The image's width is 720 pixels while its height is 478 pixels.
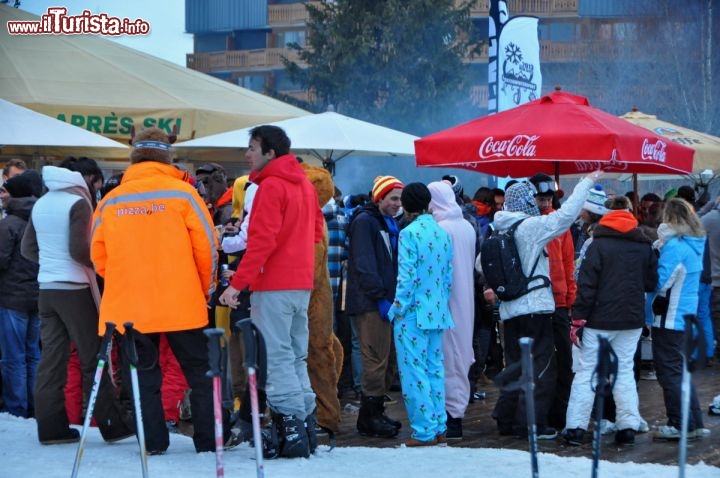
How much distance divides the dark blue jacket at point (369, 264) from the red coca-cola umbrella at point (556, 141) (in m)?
1.41

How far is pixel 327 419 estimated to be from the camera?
334 inches

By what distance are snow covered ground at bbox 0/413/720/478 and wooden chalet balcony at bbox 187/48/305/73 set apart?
52.9 m

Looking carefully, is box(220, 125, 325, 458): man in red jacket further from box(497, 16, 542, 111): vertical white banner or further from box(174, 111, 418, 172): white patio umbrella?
box(497, 16, 542, 111): vertical white banner

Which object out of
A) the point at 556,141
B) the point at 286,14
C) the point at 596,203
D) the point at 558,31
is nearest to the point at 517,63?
the point at 556,141

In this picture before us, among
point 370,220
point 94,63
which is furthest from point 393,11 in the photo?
point 370,220

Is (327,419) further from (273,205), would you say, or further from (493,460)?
(273,205)

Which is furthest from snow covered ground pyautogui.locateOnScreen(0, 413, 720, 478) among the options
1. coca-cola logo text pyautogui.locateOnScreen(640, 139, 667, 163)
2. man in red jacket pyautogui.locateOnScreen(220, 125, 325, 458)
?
coca-cola logo text pyautogui.locateOnScreen(640, 139, 667, 163)

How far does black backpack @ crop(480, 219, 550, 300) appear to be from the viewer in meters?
8.52

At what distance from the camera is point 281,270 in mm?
7250

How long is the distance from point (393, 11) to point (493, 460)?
1308 inches

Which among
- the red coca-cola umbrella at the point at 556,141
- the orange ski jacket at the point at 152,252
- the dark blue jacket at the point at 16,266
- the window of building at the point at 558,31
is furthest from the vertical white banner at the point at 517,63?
the window of building at the point at 558,31

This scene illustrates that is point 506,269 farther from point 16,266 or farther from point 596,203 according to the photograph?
point 16,266

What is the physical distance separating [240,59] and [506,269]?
55141 millimetres

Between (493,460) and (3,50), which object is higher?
(3,50)
